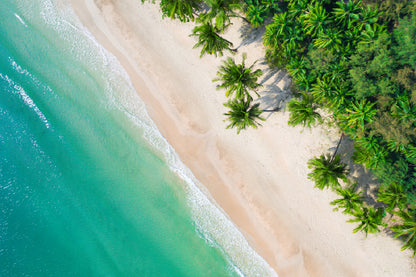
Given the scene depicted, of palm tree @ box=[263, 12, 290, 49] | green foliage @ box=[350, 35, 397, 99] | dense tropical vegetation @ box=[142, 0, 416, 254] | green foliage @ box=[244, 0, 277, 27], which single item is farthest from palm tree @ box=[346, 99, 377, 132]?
green foliage @ box=[244, 0, 277, 27]

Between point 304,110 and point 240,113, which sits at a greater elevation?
point 240,113

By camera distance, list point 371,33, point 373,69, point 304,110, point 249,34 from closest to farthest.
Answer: point 371,33
point 373,69
point 304,110
point 249,34

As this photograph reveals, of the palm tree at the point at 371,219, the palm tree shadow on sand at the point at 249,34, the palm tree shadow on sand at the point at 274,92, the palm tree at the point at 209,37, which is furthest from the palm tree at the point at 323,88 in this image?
the palm tree at the point at 371,219

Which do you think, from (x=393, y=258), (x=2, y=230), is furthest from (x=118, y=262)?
(x=393, y=258)

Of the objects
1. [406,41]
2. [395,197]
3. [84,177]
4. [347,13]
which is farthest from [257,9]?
[84,177]

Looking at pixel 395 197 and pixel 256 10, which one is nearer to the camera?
pixel 395 197

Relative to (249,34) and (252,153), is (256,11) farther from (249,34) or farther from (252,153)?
(252,153)

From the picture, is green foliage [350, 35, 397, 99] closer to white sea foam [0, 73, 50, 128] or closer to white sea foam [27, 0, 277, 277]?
white sea foam [27, 0, 277, 277]
